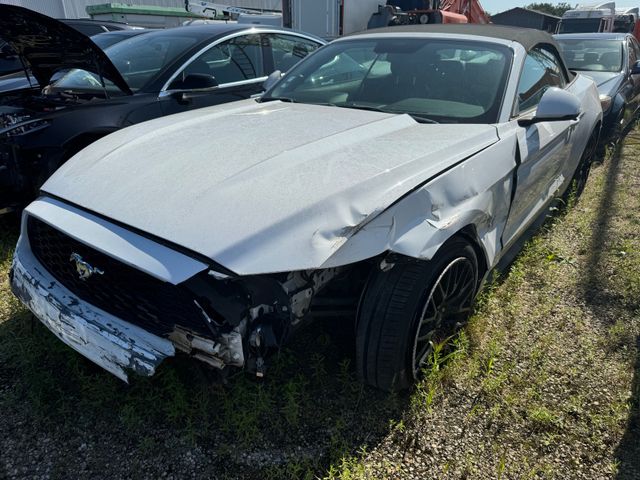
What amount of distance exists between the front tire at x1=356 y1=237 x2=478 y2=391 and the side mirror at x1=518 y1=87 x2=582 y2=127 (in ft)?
3.09

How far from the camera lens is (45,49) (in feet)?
11.1

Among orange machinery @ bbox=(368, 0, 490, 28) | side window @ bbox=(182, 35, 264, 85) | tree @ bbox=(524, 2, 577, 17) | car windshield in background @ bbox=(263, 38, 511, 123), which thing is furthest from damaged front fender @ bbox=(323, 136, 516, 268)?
tree @ bbox=(524, 2, 577, 17)

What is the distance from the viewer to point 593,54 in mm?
6715

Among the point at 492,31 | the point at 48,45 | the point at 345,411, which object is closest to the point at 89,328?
the point at 345,411

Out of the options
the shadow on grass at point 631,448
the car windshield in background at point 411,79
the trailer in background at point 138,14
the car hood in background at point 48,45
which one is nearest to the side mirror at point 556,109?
the car windshield in background at point 411,79

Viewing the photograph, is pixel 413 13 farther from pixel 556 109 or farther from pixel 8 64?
pixel 556 109

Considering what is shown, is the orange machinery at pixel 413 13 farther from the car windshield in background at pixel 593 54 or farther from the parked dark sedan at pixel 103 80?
the parked dark sedan at pixel 103 80

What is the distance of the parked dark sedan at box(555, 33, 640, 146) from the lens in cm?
578

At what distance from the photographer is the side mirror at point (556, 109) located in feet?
8.34

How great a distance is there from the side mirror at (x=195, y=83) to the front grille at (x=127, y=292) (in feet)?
7.30

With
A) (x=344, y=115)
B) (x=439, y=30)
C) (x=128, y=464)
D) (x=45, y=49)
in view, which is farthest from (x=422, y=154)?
(x=45, y=49)

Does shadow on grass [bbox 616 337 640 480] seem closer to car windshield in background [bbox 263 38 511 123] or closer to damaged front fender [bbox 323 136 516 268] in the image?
damaged front fender [bbox 323 136 516 268]

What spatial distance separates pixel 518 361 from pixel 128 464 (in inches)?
74.9

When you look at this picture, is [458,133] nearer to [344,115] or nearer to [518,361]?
[344,115]
